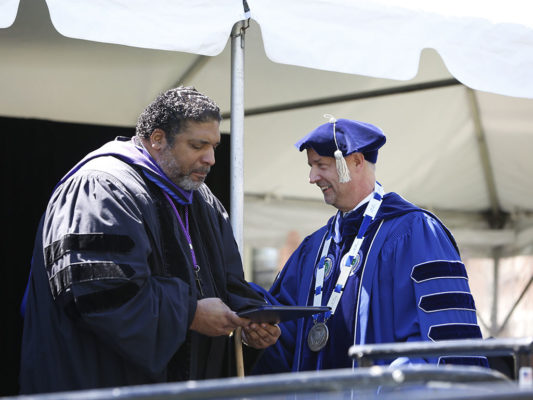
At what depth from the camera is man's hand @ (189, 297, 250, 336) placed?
2.92 metres

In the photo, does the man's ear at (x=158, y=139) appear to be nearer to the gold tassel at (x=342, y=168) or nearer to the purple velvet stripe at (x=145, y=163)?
the purple velvet stripe at (x=145, y=163)

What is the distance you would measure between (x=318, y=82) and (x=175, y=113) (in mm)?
2385

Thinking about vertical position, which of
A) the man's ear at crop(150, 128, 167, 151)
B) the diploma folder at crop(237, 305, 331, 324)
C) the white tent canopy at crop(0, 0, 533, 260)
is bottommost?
the diploma folder at crop(237, 305, 331, 324)

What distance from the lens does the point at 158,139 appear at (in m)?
3.25

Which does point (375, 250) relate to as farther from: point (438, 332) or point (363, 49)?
point (363, 49)

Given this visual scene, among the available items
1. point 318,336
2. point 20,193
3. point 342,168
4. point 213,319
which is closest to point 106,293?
point 213,319

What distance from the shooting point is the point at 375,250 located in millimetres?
3572

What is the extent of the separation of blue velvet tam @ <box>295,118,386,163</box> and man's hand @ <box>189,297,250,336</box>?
115 centimetres

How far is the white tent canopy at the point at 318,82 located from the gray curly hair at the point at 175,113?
15.2 inches

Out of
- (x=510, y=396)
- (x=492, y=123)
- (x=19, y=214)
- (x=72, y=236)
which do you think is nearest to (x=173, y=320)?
(x=72, y=236)

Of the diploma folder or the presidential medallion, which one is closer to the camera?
the diploma folder

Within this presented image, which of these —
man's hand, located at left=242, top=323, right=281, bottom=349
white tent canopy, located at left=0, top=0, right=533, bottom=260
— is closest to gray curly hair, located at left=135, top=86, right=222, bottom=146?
white tent canopy, located at left=0, top=0, right=533, bottom=260

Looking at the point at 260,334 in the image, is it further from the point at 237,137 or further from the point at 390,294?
the point at 237,137

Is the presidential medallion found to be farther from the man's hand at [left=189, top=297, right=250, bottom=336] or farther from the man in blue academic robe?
the man's hand at [left=189, top=297, right=250, bottom=336]
